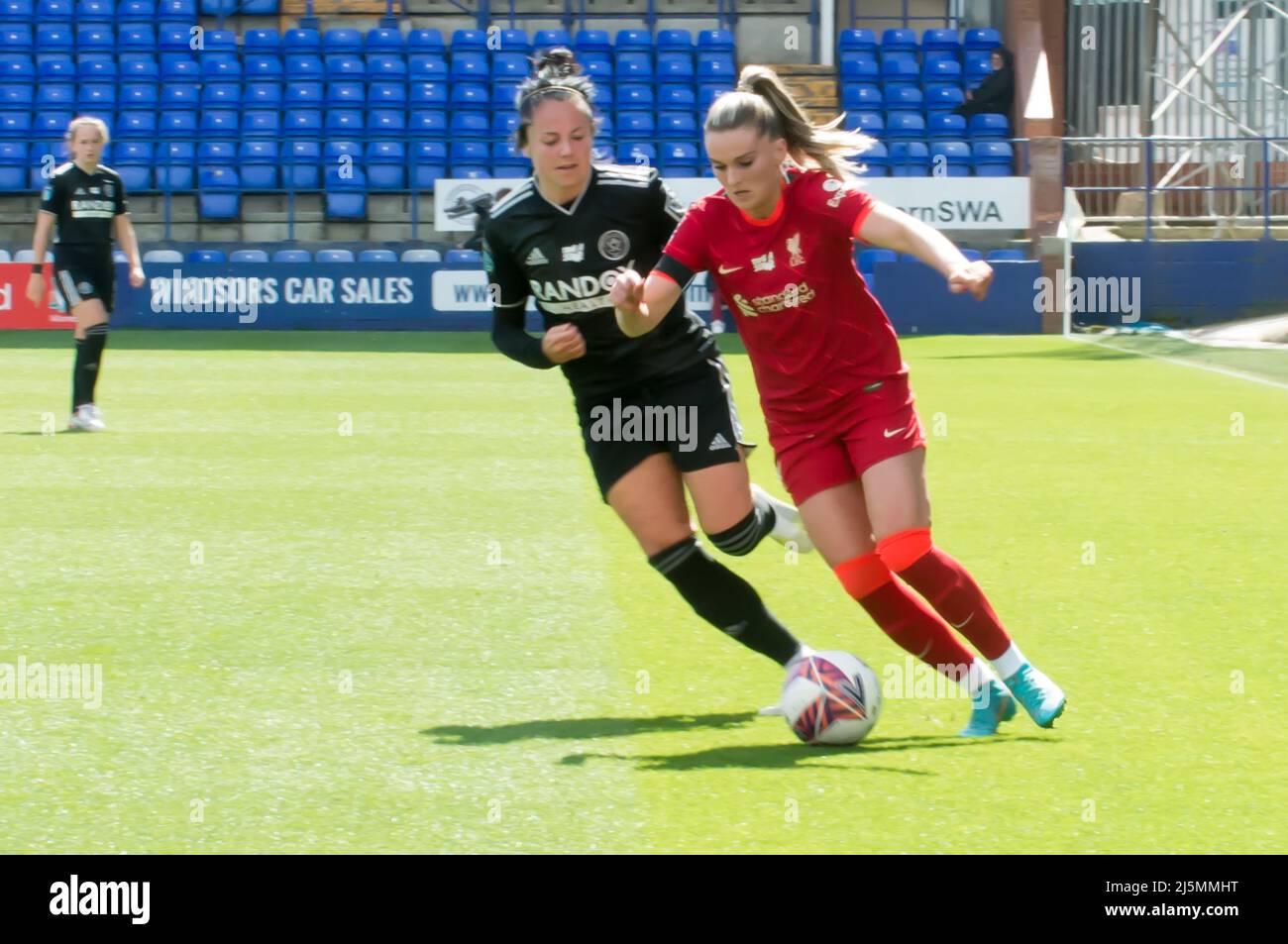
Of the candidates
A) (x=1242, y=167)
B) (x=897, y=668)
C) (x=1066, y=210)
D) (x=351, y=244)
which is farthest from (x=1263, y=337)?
(x=897, y=668)

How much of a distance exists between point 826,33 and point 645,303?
2504 cm

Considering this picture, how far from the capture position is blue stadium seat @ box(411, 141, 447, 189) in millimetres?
26953

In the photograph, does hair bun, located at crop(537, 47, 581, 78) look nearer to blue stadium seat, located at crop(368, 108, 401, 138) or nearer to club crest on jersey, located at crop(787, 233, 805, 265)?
club crest on jersey, located at crop(787, 233, 805, 265)

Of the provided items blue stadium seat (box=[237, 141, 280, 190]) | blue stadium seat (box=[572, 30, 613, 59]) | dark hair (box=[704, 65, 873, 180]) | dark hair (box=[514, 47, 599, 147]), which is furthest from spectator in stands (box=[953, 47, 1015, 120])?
dark hair (box=[704, 65, 873, 180])

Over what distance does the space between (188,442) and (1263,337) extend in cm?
1496

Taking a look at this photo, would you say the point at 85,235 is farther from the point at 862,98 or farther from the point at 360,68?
the point at 862,98

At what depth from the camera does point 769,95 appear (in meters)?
5.60

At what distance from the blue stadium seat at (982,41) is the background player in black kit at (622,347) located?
24.0m

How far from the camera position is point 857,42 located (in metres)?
29.1

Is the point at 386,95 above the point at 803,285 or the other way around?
above

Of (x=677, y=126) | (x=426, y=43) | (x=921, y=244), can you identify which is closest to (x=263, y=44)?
(x=426, y=43)

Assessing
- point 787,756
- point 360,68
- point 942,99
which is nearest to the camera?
point 787,756

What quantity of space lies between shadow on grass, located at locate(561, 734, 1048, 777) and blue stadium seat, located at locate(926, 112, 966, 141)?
74.3 feet
